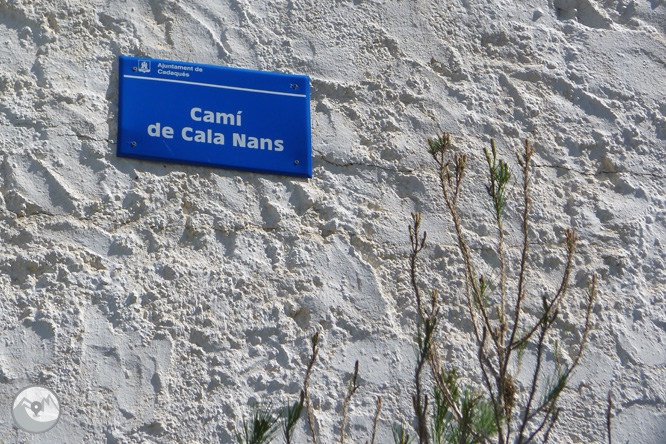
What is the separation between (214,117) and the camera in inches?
82.2

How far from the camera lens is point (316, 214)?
6.83 ft

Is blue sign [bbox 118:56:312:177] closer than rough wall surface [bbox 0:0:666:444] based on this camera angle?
No

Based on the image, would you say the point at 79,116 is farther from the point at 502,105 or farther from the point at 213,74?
the point at 502,105

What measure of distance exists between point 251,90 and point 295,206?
32 centimetres

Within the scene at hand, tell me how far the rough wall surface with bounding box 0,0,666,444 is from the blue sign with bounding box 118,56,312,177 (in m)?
0.03

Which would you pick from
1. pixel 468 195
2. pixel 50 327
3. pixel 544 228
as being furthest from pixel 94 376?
pixel 544 228

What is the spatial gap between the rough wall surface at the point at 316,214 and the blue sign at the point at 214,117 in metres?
0.03

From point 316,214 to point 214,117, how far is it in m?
0.35

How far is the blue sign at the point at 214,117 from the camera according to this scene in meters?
2.03

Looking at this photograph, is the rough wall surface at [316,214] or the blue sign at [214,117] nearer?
the rough wall surface at [316,214]

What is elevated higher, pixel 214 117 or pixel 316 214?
pixel 214 117

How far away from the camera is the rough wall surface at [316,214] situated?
6.03 feet

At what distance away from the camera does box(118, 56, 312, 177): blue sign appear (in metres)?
2.03

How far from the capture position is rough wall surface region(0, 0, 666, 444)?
6.03 ft
